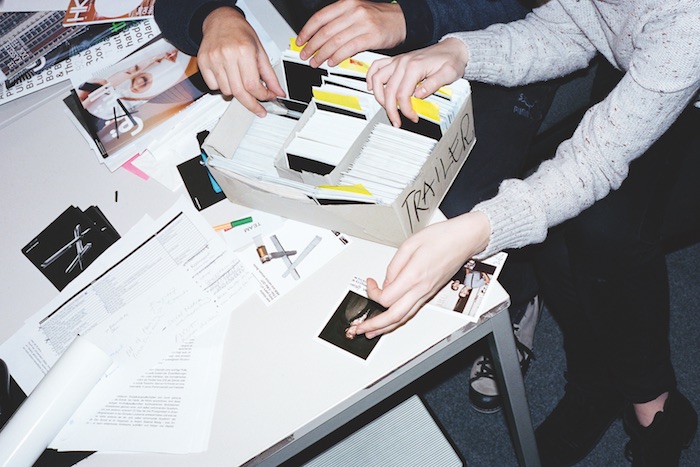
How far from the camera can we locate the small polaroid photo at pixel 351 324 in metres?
0.96

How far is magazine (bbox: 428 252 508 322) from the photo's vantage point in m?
0.96

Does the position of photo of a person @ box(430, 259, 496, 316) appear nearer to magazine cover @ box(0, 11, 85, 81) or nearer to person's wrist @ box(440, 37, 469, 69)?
person's wrist @ box(440, 37, 469, 69)

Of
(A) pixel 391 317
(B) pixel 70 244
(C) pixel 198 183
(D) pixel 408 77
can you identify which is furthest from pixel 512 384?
(B) pixel 70 244

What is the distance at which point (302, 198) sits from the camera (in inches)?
38.5

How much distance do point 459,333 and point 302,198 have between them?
310 millimetres

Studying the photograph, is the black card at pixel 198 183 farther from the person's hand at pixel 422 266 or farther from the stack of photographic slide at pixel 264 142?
the person's hand at pixel 422 266

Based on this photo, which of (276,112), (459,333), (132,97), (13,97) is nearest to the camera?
(459,333)

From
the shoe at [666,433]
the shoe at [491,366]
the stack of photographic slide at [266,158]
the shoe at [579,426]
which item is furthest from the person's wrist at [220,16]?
the shoe at [666,433]

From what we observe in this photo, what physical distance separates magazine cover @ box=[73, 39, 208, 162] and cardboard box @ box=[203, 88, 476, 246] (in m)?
0.24

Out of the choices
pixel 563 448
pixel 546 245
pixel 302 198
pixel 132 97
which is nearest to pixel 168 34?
pixel 132 97

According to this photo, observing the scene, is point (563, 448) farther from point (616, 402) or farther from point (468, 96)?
point (468, 96)

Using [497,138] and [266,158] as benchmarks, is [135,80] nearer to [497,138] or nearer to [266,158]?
[266,158]

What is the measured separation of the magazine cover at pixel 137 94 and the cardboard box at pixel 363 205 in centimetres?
24

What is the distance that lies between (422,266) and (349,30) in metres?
0.49
